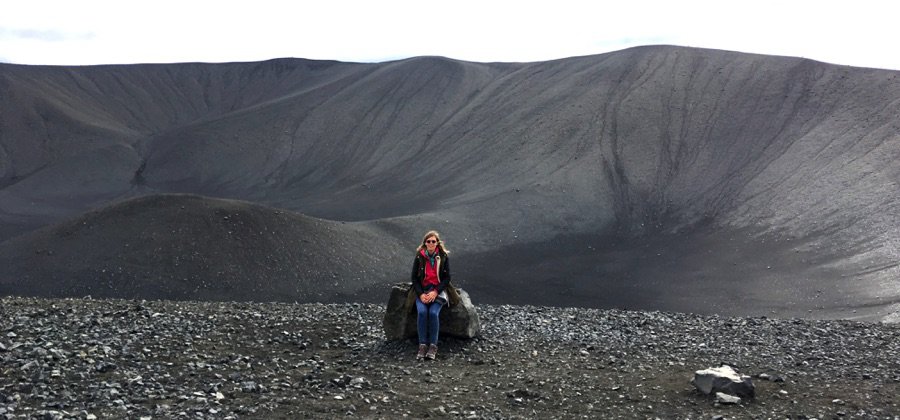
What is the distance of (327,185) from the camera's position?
5906 centimetres

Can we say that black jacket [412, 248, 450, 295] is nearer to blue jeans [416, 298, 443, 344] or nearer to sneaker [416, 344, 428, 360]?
blue jeans [416, 298, 443, 344]

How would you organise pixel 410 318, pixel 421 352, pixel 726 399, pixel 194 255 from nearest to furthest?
pixel 726 399, pixel 421 352, pixel 410 318, pixel 194 255

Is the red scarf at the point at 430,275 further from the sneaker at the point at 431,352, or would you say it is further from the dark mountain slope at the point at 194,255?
the dark mountain slope at the point at 194,255

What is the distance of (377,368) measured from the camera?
41.0 feet

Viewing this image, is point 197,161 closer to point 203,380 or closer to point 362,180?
point 362,180

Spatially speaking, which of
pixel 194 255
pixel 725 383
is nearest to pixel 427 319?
pixel 725 383

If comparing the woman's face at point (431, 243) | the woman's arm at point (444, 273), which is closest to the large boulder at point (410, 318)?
the woman's arm at point (444, 273)

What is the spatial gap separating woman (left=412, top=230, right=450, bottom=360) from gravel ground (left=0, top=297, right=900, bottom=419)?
1.43 feet

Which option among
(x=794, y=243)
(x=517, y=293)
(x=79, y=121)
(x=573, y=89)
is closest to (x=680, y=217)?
(x=794, y=243)

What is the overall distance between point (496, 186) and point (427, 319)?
35.0 metres

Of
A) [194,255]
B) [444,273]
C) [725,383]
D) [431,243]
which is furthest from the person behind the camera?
[194,255]

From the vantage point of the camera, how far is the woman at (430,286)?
13.2 m

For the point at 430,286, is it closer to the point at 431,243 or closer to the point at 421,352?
the point at 431,243

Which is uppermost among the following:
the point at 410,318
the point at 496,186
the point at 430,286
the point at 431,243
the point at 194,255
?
the point at 496,186
